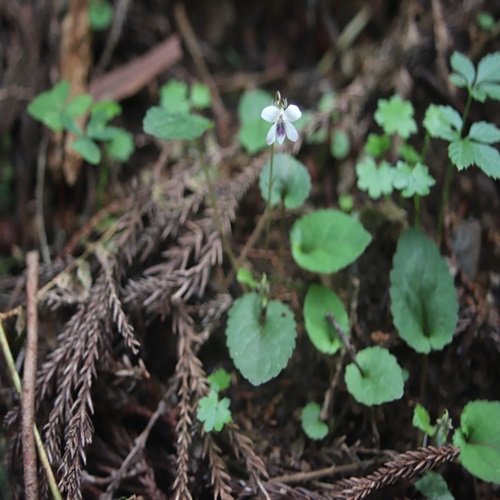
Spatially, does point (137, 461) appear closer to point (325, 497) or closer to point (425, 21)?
point (325, 497)

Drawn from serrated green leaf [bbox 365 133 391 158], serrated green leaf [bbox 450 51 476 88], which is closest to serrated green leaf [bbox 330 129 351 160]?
serrated green leaf [bbox 365 133 391 158]

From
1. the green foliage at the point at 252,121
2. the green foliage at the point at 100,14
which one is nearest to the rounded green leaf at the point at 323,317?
the green foliage at the point at 252,121

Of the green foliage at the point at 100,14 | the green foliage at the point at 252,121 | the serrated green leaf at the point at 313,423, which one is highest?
the green foliage at the point at 100,14

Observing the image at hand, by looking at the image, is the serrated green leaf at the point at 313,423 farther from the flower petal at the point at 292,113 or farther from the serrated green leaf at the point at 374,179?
the flower petal at the point at 292,113

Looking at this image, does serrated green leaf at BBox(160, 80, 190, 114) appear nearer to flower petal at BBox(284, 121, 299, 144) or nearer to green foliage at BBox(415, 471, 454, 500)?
flower petal at BBox(284, 121, 299, 144)

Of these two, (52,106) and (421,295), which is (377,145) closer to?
(421,295)

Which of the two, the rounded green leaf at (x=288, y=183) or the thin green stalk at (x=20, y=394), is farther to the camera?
the rounded green leaf at (x=288, y=183)

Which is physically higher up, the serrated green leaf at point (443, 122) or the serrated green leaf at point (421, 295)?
the serrated green leaf at point (443, 122)

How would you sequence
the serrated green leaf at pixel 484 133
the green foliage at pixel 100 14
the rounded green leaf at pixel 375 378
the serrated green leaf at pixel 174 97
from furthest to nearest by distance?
the green foliage at pixel 100 14 < the serrated green leaf at pixel 174 97 < the serrated green leaf at pixel 484 133 < the rounded green leaf at pixel 375 378
